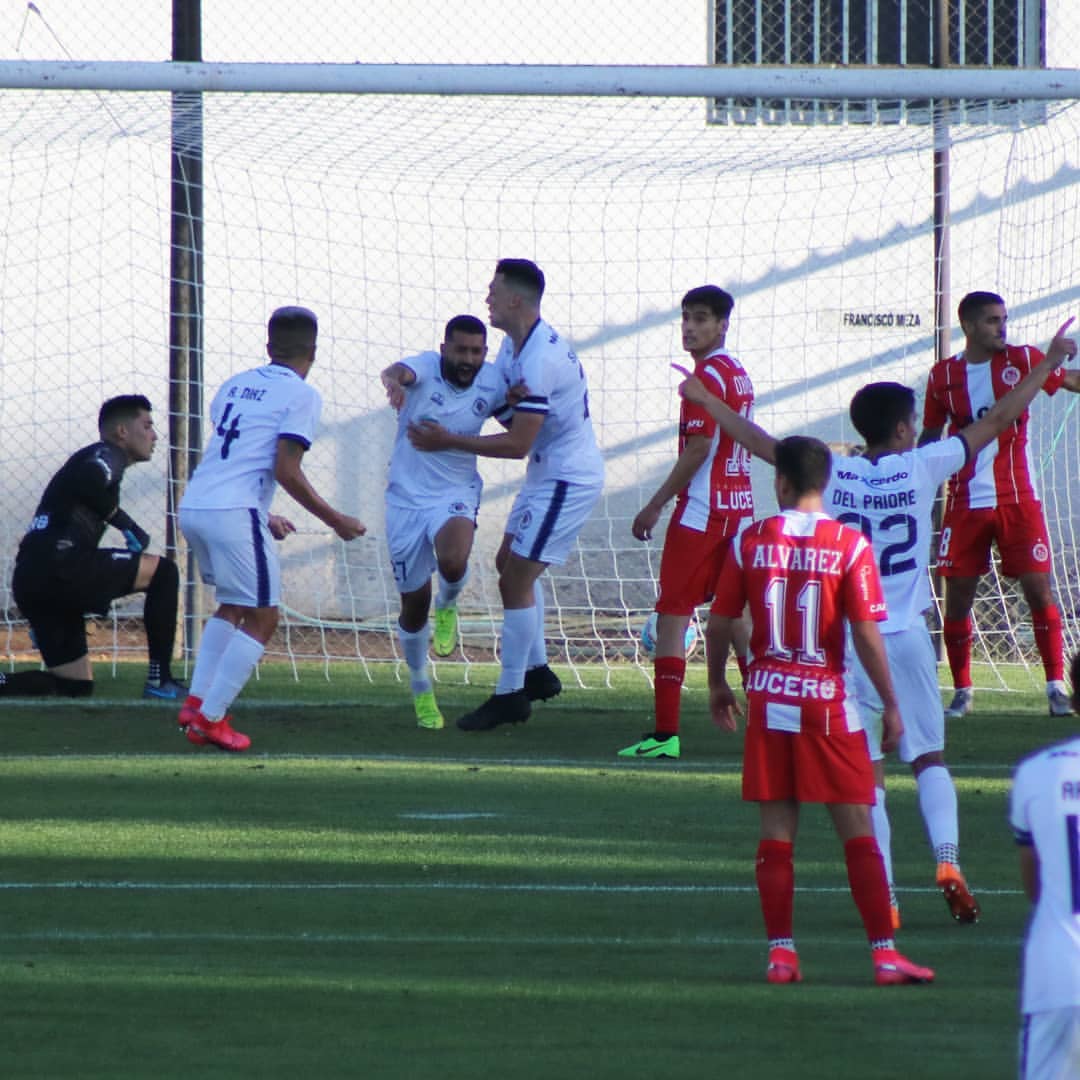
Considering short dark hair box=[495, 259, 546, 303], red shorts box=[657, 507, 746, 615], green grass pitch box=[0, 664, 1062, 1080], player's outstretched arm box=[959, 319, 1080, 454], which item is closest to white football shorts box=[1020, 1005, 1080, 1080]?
green grass pitch box=[0, 664, 1062, 1080]

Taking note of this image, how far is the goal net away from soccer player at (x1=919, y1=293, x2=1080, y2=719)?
109 inches

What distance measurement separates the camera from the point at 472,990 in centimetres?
475

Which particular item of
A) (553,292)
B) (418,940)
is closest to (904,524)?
(418,940)

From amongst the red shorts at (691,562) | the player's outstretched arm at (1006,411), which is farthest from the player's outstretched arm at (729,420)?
the red shorts at (691,562)

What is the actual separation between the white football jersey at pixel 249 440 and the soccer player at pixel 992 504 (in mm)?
3258

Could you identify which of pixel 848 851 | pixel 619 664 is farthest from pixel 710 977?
pixel 619 664

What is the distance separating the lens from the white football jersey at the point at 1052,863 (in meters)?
3.18

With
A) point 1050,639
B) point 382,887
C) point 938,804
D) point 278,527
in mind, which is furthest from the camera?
point 1050,639

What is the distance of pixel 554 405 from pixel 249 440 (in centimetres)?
150

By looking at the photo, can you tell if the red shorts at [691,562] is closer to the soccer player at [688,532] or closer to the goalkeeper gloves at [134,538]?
the soccer player at [688,532]

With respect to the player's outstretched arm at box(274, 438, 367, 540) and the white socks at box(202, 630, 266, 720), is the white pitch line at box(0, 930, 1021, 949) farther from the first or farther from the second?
the player's outstretched arm at box(274, 438, 367, 540)

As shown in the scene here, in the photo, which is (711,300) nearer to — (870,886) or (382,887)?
(382,887)

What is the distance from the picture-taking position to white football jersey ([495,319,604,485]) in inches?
372

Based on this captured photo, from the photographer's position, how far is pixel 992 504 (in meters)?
10.3
